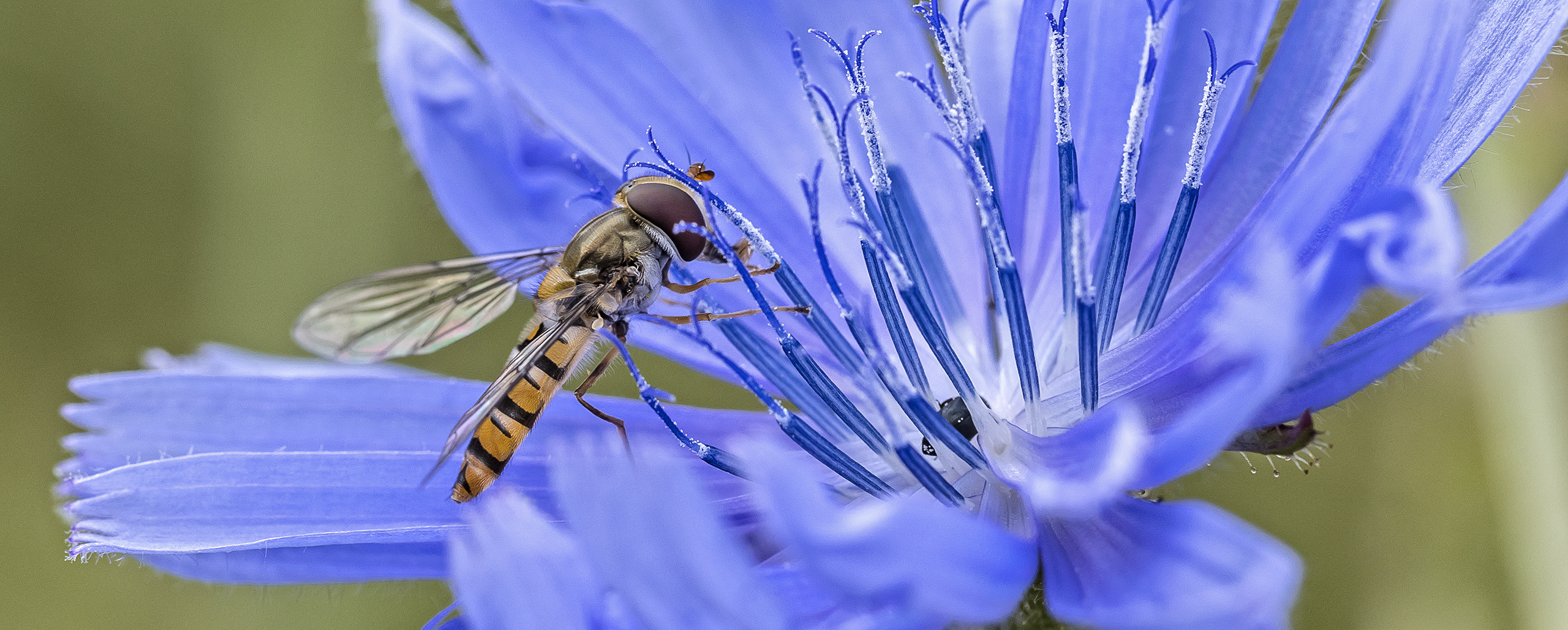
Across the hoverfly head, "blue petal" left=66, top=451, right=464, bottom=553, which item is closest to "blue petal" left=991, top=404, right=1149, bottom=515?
the hoverfly head

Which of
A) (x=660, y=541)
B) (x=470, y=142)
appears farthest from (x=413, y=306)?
(x=660, y=541)

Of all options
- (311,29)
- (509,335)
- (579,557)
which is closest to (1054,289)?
(579,557)

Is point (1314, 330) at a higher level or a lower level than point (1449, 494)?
higher

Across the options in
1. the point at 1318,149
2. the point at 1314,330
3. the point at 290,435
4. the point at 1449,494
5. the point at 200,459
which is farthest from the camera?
the point at 1449,494

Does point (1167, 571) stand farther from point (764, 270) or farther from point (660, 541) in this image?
point (764, 270)

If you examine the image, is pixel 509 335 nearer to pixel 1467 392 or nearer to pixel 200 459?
pixel 200 459

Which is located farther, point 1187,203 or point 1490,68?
point 1187,203

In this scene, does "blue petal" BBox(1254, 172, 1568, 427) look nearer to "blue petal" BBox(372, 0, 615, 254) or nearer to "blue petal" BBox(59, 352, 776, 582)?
"blue petal" BBox(59, 352, 776, 582)
